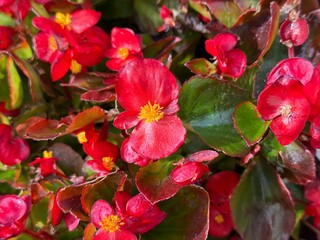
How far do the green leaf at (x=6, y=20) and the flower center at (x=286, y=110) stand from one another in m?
0.50

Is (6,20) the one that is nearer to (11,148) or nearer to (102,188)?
(11,148)

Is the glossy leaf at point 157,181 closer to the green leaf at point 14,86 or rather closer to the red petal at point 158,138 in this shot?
the red petal at point 158,138

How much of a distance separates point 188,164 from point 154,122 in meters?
0.07

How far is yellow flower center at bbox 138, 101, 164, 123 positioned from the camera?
712 mm

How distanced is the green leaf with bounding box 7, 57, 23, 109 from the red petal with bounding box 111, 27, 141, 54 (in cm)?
17

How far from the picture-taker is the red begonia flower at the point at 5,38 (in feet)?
2.96

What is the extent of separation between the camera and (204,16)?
3.09 feet

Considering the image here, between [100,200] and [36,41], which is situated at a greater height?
Result: [36,41]

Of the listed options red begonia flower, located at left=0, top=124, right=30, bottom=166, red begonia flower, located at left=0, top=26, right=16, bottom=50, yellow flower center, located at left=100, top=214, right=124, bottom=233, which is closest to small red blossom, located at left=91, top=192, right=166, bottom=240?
yellow flower center, located at left=100, top=214, right=124, bottom=233

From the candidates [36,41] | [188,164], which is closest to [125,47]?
[36,41]

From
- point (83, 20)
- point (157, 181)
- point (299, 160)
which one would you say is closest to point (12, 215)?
point (157, 181)

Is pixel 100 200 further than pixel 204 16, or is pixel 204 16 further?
pixel 204 16

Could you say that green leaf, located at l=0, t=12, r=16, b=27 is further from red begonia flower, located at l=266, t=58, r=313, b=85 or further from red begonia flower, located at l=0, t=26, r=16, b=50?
red begonia flower, located at l=266, t=58, r=313, b=85

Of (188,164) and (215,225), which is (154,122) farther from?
(215,225)
